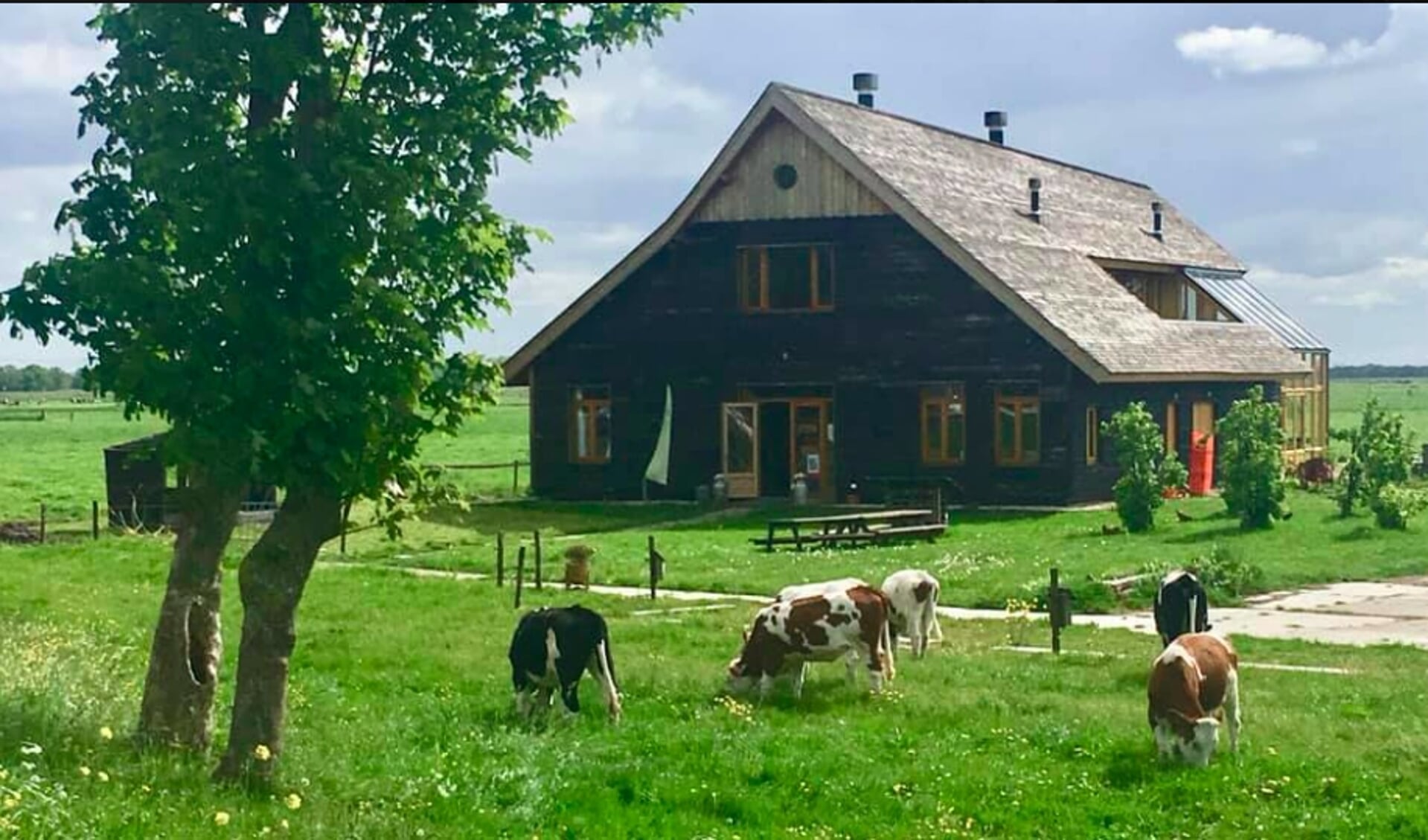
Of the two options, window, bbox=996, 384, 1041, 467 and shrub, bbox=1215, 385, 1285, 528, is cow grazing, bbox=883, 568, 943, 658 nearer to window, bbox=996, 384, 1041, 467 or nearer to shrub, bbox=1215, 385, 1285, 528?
shrub, bbox=1215, 385, 1285, 528

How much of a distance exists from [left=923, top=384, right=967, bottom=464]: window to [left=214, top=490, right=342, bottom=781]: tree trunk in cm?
2764

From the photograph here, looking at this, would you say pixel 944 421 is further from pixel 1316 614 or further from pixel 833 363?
pixel 1316 614

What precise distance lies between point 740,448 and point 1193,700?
94.0ft

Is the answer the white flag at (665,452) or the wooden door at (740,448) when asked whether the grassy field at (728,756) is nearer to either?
the wooden door at (740,448)

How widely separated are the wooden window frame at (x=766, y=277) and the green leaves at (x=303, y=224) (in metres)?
27.6

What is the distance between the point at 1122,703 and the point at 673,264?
27.2 meters

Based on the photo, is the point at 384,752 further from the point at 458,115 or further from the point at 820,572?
the point at 820,572

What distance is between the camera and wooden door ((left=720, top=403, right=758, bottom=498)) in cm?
4191

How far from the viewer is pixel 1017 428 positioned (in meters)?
39.0

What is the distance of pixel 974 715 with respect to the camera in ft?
51.2

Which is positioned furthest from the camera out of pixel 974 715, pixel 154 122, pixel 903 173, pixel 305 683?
pixel 903 173

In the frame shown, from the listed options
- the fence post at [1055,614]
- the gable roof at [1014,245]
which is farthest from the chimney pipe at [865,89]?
the fence post at [1055,614]

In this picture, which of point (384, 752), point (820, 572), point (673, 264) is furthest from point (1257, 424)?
point (384, 752)

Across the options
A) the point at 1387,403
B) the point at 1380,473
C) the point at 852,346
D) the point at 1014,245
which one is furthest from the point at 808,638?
the point at 1387,403
